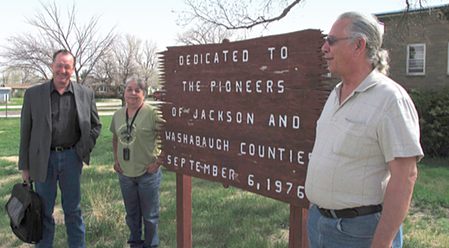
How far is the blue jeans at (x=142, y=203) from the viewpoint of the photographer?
166 inches

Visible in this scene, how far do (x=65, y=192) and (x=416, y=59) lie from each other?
17.6m

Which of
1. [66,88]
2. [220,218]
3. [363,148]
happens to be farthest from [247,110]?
[220,218]

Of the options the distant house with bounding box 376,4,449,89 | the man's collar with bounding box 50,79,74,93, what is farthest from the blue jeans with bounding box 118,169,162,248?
the distant house with bounding box 376,4,449,89

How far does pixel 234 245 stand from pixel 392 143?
9.79ft

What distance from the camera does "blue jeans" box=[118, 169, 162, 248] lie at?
166 inches

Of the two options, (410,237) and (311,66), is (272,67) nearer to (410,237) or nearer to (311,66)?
(311,66)

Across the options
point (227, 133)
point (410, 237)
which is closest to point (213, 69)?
point (227, 133)

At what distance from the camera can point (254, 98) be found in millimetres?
3178

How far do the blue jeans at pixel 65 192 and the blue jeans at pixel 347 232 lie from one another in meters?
2.82

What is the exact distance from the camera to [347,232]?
6.51ft

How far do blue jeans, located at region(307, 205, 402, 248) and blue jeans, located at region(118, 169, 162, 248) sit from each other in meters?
2.35

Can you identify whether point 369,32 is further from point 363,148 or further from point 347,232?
point 347,232

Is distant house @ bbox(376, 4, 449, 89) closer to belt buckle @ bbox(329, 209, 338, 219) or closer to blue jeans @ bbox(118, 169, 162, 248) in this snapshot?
blue jeans @ bbox(118, 169, 162, 248)

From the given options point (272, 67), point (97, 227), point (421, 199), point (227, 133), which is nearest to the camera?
point (272, 67)
